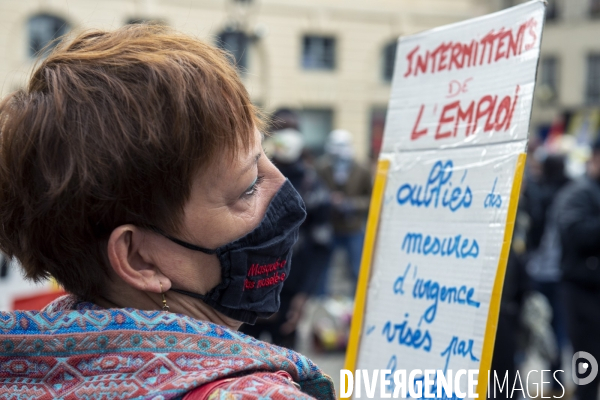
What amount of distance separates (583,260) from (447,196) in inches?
114

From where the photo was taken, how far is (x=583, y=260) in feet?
14.7

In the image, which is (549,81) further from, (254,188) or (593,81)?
(254,188)

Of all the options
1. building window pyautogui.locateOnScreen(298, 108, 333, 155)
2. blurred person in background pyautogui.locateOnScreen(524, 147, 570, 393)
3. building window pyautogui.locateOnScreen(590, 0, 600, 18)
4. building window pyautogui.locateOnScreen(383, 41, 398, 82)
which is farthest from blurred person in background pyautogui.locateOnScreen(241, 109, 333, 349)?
building window pyautogui.locateOnScreen(590, 0, 600, 18)

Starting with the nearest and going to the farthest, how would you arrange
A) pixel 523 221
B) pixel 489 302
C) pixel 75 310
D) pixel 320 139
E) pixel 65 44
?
pixel 75 310 → pixel 65 44 → pixel 489 302 → pixel 523 221 → pixel 320 139

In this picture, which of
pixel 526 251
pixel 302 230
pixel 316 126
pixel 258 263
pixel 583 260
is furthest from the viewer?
pixel 316 126

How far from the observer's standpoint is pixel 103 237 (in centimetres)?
118

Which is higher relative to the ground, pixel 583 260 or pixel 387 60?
A: pixel 387 60

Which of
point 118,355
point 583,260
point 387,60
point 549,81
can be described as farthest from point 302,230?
A: point 549,81

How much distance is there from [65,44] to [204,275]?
47cm

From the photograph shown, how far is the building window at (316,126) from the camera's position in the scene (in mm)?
21656

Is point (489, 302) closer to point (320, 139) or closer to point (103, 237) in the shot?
point (103, 237)

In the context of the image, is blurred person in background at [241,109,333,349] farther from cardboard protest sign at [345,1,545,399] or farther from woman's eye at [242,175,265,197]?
woman's eye at [242,175,265,197]

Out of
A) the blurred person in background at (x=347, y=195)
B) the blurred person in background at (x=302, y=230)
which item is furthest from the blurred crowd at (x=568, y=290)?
the blurred person in background at (x=347, y=195)

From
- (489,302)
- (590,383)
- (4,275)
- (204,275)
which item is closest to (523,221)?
(590,383)
